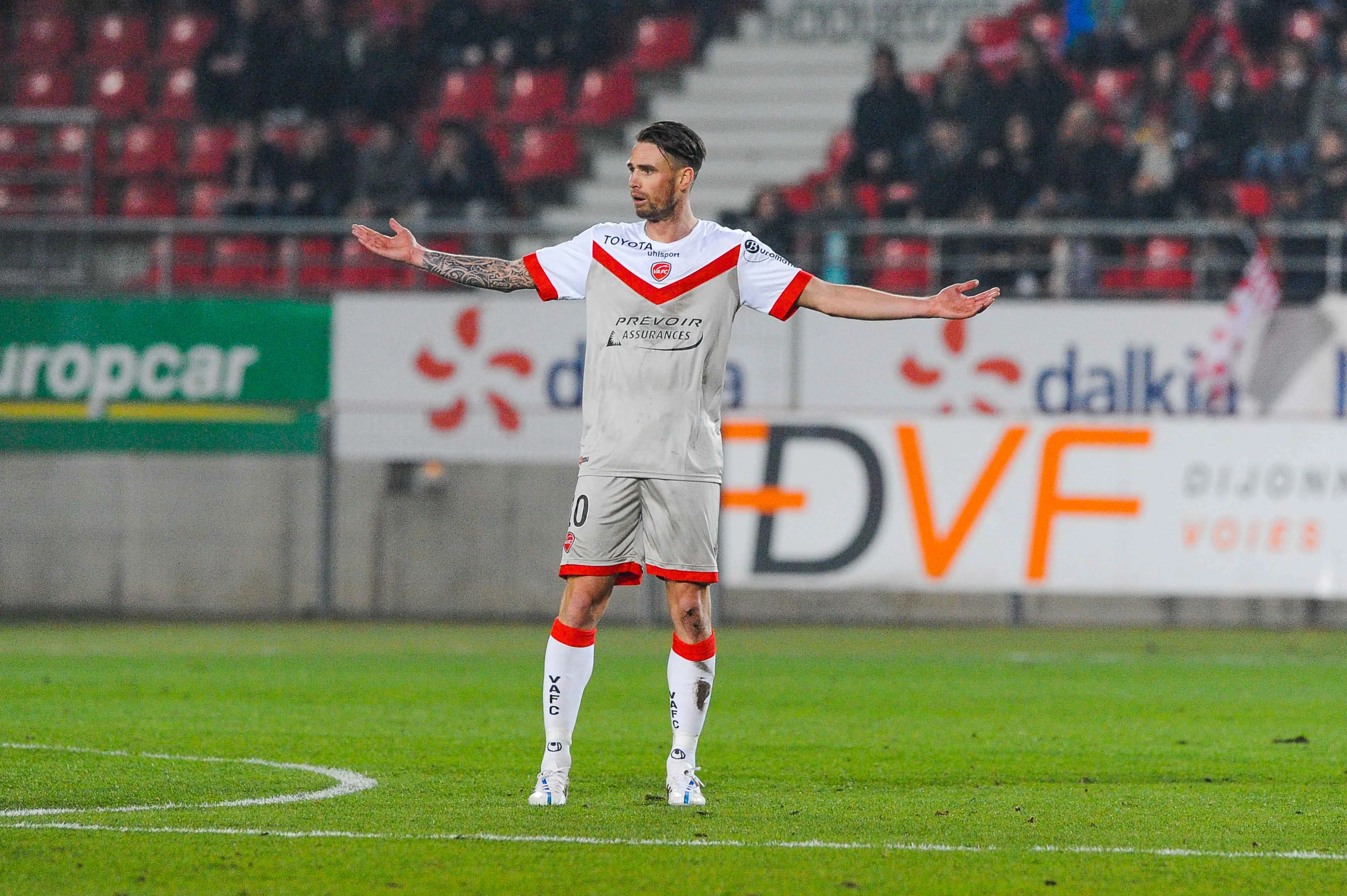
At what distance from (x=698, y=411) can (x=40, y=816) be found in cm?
239

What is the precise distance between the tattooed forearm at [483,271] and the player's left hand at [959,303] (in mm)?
1344

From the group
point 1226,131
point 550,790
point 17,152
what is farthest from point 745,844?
point 17,152

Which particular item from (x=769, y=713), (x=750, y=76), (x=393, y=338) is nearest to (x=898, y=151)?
(x=750, y=76)

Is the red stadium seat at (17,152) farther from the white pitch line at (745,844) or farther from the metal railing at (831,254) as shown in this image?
the white pitch line at (745,844)

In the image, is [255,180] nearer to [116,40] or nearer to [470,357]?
[470,357]

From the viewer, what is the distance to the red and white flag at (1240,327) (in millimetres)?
17031

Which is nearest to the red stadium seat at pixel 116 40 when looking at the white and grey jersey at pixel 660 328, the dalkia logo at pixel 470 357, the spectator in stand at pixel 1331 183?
the dalkia logo at pixel 470 357

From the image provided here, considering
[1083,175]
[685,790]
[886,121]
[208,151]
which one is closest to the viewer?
[685,790]

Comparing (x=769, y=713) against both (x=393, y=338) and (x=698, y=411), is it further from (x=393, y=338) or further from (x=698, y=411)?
(x=393, y=338)

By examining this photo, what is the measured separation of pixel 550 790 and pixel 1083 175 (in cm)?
1333

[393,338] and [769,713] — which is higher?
[393,338]

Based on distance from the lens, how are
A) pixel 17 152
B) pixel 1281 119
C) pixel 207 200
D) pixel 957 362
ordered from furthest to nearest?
1. pixel 17 152
2. pixel 207 200
3. pixel 1281 119
4. pixel 957 362

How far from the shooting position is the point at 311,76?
22203mm

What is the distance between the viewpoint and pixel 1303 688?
11.5 m
